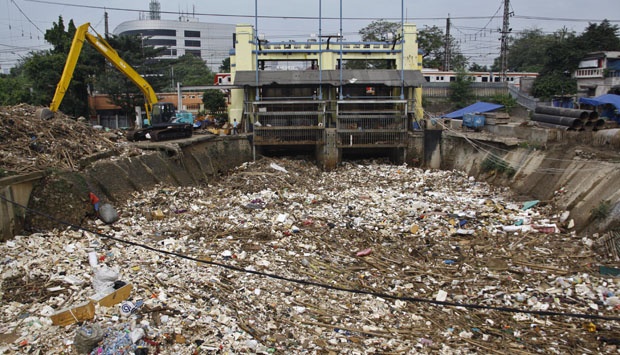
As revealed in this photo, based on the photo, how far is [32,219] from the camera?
28.7 ft

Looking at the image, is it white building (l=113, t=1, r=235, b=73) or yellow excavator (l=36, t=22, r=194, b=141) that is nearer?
yellow excavator (l=36, t=22, r=194, b=141)

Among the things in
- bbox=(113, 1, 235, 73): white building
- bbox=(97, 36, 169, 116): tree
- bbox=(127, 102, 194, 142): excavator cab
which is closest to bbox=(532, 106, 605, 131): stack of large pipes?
bbox=(127, 102, 194, 142): excavator cab

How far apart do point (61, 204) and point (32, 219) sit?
0.60 m

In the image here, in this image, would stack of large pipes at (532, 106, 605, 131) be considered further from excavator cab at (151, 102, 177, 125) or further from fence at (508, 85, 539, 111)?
fence at (508, 85, 539, 111)

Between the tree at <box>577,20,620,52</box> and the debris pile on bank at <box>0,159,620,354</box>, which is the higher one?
the tree at <box>577,20,620,52</box>

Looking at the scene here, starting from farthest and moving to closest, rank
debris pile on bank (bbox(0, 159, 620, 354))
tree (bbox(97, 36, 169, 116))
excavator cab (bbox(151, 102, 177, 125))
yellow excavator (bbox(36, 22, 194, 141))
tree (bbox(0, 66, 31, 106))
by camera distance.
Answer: tree (bbox(97, 36, 169, 116)) → tree (bbox(0, 66, 31, 106)) → excavator cab (bbox(151, 102, 177, 125)) → yellow excavator (bbox(36, 22, 194, 141)) → debris pile on bank (bbox(0, 159, 620, 354))

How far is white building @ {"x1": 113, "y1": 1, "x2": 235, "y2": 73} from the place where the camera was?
235 ft

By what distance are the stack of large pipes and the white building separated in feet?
198

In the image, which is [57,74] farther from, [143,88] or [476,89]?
[476,89]

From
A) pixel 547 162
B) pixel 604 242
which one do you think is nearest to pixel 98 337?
pixel 604 242

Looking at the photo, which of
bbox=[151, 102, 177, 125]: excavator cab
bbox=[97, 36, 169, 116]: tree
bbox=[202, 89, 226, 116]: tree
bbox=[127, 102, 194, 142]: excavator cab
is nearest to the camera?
bbox=[127, 102, 194, 142]: excavator cab

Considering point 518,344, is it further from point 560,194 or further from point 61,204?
point 61,204

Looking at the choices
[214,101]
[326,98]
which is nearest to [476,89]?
[326,98]

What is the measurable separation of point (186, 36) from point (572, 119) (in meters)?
69.4
